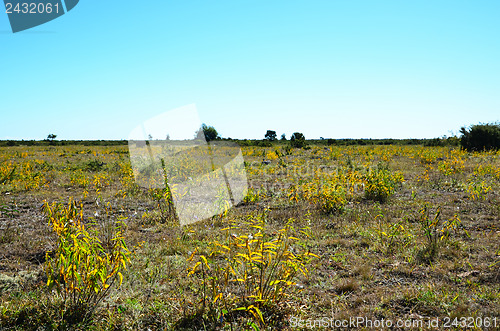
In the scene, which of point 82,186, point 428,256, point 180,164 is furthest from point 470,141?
point 82,186

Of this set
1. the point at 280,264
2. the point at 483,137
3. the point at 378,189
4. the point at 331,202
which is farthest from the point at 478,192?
the point at 483,137

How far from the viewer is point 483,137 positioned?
18594 millimetres

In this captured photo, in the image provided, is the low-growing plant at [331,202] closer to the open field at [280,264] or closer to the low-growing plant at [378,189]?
the open field at [280,264]

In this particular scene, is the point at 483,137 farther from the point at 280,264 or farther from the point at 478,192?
the point at 280,264

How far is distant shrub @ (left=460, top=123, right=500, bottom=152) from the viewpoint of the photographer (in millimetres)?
18344

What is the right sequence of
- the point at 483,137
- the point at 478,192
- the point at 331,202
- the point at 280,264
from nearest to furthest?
1. the point at 280,264
2. the point at 331,202
3. the point at 478,192
4. the point at 483,137

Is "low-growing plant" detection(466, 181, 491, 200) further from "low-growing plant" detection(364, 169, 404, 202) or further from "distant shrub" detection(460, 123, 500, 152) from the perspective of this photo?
"distant shrub" detection(460, 123, 500, 152)

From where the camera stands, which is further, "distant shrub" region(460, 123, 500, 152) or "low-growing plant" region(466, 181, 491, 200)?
"distant shrub" region(460, 123, 500, 152)

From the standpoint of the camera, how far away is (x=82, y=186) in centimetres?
892

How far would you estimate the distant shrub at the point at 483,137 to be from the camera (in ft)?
60.2

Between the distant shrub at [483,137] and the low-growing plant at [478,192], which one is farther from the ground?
the distant shrub at [483,137]

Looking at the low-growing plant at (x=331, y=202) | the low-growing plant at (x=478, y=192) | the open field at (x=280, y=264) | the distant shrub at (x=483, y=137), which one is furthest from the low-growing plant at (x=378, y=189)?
the distant shrub at (x=483, y=137)

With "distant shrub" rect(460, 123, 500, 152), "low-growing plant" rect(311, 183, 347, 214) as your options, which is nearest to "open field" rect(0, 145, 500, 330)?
"low-growing plant" rect(311, 183, 347, 214)

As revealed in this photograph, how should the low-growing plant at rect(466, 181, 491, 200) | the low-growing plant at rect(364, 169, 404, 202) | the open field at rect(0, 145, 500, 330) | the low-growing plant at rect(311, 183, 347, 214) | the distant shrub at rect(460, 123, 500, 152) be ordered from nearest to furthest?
the open field at rect(0, 145, 500, 330), the low-growing plant at rect(311, 183, 347, 214), the low-growing plant at rect(466, 181, 491, 200), the low-growing plant at rect(364, 169, 404, 202), the distant shrub at rect(460, 123, 500, 152)
